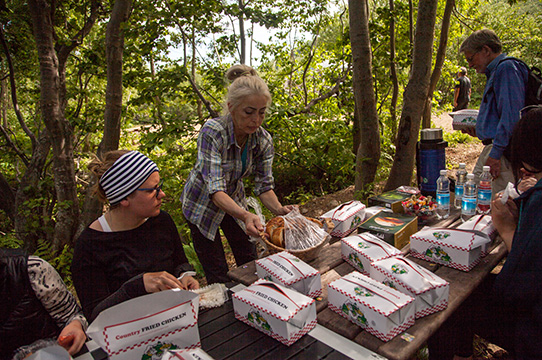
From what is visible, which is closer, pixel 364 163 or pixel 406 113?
pixel 406 113

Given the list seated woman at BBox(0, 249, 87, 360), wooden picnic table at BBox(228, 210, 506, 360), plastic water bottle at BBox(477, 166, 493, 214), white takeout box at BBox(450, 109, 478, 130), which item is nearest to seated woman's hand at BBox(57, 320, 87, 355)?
seated woman at BBox(0, 249, 87, 360)

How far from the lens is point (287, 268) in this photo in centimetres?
170

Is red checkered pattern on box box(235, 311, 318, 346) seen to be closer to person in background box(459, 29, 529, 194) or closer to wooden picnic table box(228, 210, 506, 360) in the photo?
wooden picnic table box(228, 210, 506, 360)

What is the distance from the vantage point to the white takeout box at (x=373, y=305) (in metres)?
1.35

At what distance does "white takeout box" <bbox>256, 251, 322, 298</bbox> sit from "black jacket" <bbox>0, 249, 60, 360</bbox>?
1.04 meters

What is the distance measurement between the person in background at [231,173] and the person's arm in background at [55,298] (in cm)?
93

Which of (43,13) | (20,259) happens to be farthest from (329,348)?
(43,13)

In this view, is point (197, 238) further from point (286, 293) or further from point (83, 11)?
point (83, 11)

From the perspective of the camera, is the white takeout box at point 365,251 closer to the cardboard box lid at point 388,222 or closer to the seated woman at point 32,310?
the cardboard box lid at point 388,222

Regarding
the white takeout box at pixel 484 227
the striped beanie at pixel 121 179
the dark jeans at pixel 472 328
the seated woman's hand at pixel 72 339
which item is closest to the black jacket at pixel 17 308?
the seated woman's hand at pixel 72 339

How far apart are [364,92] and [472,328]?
2891mm

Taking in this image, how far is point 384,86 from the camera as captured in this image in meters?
6.75

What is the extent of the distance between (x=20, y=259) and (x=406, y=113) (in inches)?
146

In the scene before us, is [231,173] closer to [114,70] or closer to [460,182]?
[460,182]
